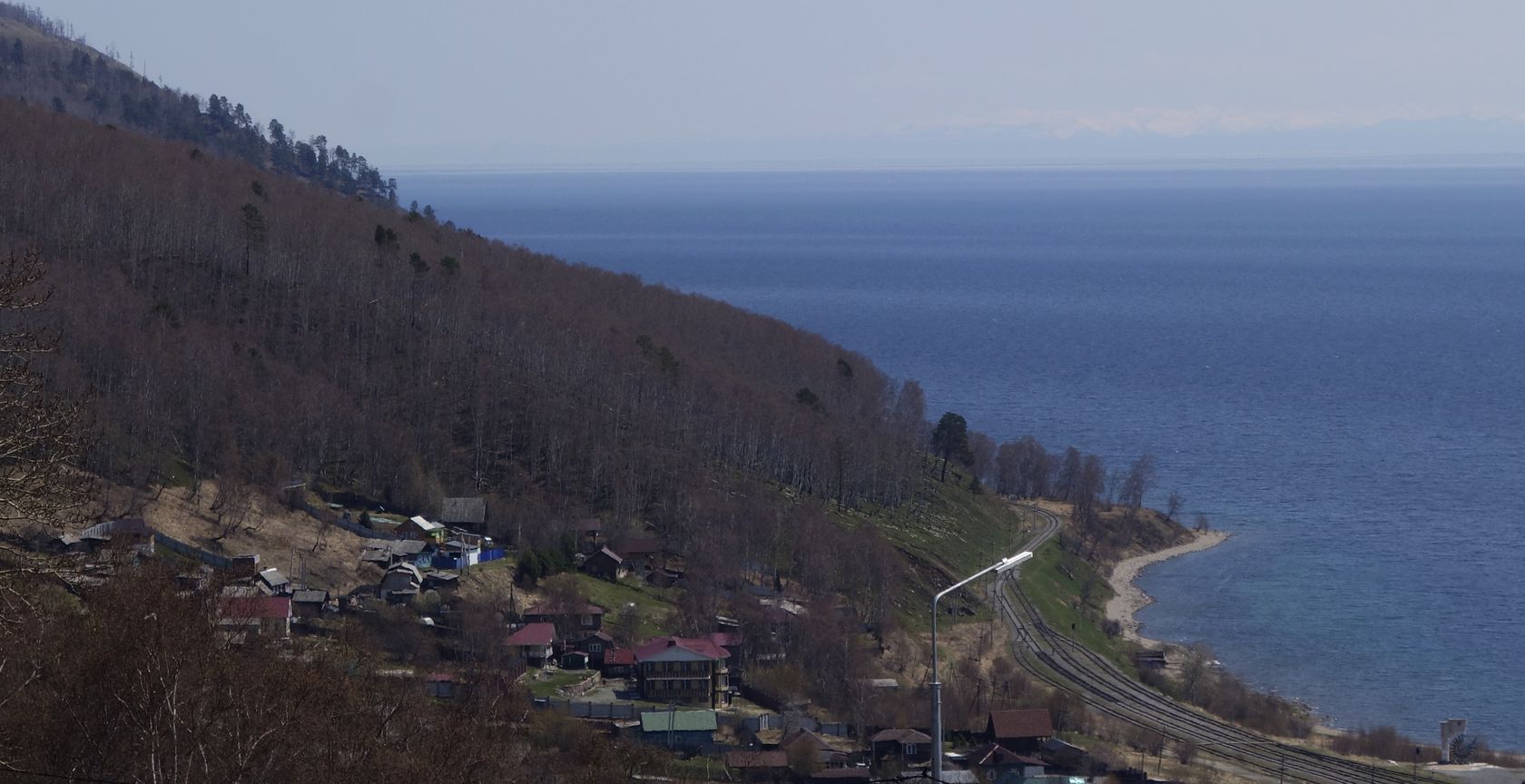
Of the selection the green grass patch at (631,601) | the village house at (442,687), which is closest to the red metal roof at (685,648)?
the green grass patch at (631,601)

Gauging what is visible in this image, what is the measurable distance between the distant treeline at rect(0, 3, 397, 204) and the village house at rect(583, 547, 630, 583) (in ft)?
195

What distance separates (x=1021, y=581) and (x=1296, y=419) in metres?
29.7

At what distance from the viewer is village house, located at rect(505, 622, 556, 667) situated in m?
26.0

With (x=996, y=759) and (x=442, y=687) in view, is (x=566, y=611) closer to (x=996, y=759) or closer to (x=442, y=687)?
(x=442, y=687)

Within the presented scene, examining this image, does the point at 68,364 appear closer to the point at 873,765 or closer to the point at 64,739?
the point at 873,765

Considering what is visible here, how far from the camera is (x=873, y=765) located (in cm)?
2180

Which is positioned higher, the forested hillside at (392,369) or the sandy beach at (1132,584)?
the forested hillside at (392,369)

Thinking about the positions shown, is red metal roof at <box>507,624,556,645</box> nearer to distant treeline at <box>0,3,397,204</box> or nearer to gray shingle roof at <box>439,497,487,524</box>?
gray shingle roof at <box>439,497,487,524</box>

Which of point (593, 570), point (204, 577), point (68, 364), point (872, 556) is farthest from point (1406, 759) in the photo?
point (68, 364)

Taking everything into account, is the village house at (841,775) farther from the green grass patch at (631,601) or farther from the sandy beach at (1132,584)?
the sandy beach at (1132,584)

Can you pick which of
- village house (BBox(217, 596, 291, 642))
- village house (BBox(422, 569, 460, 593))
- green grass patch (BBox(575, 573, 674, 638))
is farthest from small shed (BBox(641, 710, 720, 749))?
village house (BBox(422, 569, 460, 593))

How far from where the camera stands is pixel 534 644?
26141 mm

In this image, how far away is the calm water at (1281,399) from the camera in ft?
112

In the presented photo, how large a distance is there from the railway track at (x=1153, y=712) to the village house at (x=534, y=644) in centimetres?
910
